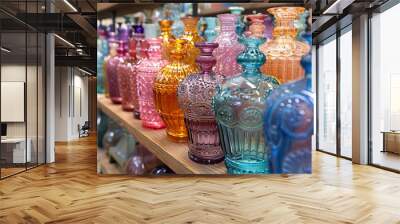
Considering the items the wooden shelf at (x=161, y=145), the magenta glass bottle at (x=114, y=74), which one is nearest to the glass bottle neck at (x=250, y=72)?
the wooden shelf at (x=161, y=145)

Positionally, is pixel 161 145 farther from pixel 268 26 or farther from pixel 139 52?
pixel 268 26

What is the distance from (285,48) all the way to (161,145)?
6.31ft

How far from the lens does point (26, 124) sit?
689cm

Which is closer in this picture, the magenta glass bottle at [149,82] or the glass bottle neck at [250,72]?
the glass bottle neck at [250,72]

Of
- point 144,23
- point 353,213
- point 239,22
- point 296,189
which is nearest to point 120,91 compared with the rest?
point 144,23

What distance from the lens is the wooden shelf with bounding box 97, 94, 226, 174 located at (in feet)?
17.2

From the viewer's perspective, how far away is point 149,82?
17.6 feet

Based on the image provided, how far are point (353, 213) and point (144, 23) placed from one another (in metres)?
3.23

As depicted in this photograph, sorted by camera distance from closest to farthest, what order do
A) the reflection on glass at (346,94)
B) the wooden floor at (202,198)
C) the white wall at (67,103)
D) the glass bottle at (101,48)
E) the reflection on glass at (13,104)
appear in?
the wooden floor at (202,198)
the glass bottle at (101,48)
the reflection on glass at (13,104)
the reflection on glass at (346,94)
the white wall at (67,103)

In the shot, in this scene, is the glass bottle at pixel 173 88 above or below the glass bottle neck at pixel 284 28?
below

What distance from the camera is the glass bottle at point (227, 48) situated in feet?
16.8

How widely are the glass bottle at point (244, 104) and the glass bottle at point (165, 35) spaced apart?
789 millimetres

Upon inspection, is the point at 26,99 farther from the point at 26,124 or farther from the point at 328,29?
the point at 328,29

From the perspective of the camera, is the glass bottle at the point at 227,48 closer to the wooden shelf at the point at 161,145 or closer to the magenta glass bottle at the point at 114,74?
the wooden shelf at the point at 161,145
